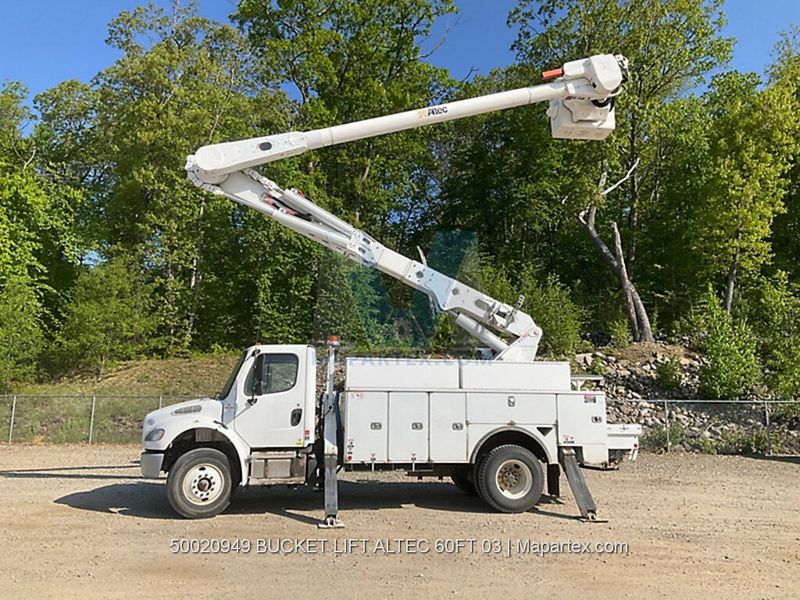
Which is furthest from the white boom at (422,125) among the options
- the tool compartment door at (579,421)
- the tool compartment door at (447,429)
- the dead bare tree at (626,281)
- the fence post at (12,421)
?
the dead bare tree at (626,281)

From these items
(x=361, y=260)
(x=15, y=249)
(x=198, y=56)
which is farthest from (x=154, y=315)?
(x=361, y=260)

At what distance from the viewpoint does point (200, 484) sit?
9695mm

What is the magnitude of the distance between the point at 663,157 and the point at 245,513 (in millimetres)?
30586

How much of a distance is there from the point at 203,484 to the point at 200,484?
43 mm

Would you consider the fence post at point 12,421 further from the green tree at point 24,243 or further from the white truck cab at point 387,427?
the white truck cab at point 387,427

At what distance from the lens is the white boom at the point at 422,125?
34.6 feet

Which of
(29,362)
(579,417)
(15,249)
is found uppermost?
(15,249)

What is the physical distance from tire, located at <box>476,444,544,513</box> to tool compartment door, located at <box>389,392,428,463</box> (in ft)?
3.20

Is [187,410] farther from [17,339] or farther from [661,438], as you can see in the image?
[17,339]

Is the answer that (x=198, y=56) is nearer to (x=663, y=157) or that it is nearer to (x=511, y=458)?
(x=663, y=157)

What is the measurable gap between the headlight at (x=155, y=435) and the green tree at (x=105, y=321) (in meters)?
17.7

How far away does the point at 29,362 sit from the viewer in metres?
24.7

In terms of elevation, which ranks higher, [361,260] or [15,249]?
[15,249]
